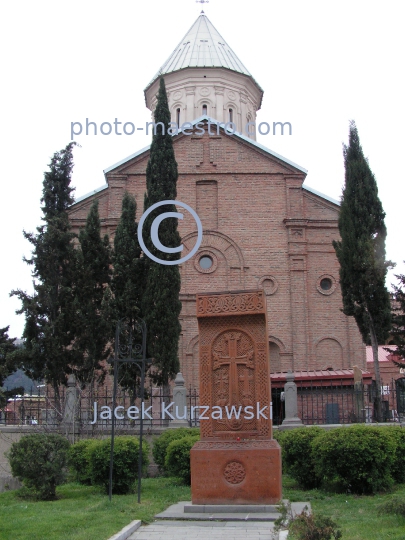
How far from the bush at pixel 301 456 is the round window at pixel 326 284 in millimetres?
12315

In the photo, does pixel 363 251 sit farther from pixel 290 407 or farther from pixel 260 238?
pixel 260 238

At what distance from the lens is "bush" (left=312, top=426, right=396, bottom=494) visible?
10.4 m

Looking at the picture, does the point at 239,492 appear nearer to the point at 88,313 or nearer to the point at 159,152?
the point at 88,313

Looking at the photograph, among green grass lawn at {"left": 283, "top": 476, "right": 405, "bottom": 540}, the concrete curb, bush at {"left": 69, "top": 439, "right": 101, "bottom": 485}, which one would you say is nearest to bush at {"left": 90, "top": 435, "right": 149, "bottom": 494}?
bush at {"left": 69, "top": 439, "right": 101, "bottom": 485}

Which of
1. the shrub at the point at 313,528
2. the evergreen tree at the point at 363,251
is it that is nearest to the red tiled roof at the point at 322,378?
the evergreen tree at the point at 363,251

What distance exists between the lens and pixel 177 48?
3331 centimetres

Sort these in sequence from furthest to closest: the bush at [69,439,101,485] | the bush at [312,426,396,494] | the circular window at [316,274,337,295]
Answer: the circular window at [316,274,337,295], the bush at [69,439,101,485], the bush at [312,426,396,494]

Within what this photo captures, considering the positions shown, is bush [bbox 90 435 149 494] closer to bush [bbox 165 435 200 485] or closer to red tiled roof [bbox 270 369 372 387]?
bush [bbox 165 435 200 485]

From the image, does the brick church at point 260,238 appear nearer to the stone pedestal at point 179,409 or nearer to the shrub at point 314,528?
the stone pedestal at point 179,409

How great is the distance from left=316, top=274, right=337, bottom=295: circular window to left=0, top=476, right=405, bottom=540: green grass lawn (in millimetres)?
11793

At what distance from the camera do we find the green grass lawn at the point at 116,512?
7.47 m

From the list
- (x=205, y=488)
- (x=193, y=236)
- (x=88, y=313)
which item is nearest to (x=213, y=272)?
(x=193, y=236)

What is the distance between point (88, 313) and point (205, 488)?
933cm

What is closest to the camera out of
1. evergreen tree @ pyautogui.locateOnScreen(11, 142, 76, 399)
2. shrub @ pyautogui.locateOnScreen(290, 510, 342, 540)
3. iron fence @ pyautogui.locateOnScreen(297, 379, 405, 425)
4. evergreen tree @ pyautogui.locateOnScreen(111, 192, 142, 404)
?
shrub @ pyautogui.locateOnScreen(290, 510, 342, 540)
